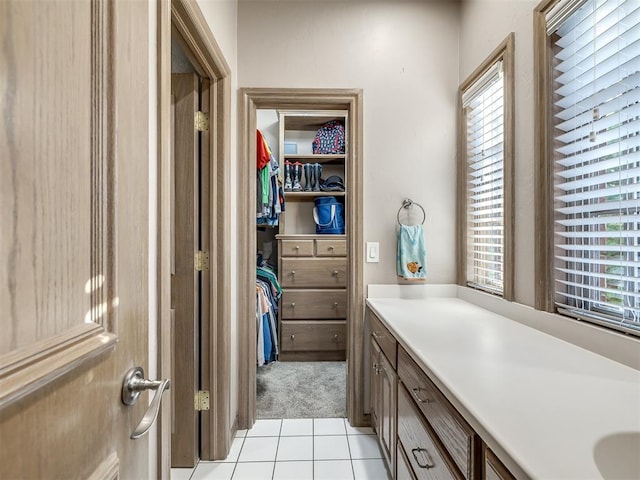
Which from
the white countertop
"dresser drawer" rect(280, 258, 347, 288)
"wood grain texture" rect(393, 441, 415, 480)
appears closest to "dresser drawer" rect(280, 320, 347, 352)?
"dresser drawer" rect(280, 258, 347, 288)

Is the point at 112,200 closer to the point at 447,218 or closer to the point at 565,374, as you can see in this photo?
the point at 565,374

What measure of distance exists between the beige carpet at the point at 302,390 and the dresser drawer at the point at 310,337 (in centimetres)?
15

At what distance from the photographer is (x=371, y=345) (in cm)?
205

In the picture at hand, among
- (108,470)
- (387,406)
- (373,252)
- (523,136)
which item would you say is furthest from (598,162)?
(108,470)

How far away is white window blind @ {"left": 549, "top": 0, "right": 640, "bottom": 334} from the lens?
1029 mm

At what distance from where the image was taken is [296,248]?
3.24 m

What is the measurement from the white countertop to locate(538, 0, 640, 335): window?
21 cm

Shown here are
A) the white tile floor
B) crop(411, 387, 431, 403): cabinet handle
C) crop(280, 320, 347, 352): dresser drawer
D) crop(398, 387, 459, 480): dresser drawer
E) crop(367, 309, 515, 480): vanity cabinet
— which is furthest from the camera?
crop(280, 320, 347, 352): dresser drawer

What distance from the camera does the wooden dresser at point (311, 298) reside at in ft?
10.6

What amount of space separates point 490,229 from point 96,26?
1.85 m

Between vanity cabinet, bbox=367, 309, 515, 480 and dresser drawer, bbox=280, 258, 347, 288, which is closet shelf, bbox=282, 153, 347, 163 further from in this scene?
vanity cabinet, bbox=367, 309, 515, 480

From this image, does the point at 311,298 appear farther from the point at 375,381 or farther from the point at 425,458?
the point at 425,458

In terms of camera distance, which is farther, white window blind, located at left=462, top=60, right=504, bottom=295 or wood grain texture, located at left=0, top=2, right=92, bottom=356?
white window blind, located at left=462, top=60, right=504, bottom=295

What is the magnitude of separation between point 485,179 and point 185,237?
167 centimetres
